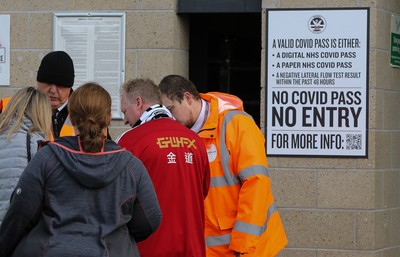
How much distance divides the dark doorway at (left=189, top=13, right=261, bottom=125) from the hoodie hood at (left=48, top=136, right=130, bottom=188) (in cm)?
429

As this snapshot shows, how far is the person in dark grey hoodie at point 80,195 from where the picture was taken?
4.11 meters

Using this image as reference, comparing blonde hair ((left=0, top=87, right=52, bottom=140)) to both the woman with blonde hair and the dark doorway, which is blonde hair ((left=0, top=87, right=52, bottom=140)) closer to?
the woman with blonde hair

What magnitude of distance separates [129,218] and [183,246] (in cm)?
83

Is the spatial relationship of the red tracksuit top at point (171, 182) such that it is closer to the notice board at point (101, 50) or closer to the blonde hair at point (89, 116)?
the blonde hair at point (89, 116)

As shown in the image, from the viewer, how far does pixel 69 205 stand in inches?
163

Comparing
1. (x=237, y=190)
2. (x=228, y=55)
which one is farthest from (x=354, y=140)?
(x=237, y=190)

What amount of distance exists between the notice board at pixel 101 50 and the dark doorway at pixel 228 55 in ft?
2.79

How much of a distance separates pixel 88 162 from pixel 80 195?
151 mm

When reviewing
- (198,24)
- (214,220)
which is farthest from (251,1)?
(214,220)

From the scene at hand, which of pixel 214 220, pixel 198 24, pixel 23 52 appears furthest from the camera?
pixel 198 24

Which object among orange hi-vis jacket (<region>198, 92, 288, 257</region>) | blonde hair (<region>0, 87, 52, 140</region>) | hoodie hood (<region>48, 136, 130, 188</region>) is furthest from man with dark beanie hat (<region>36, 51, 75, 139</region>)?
hoodie hood (<region>48, 136, 130, 188</region>)

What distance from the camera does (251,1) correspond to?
7.85 m

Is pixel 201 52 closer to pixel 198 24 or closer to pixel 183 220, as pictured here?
pixel 198 24

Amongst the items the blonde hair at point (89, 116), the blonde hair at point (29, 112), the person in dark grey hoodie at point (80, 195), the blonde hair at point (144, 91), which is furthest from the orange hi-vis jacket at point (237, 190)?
the blonde hair at point (89, 116)
